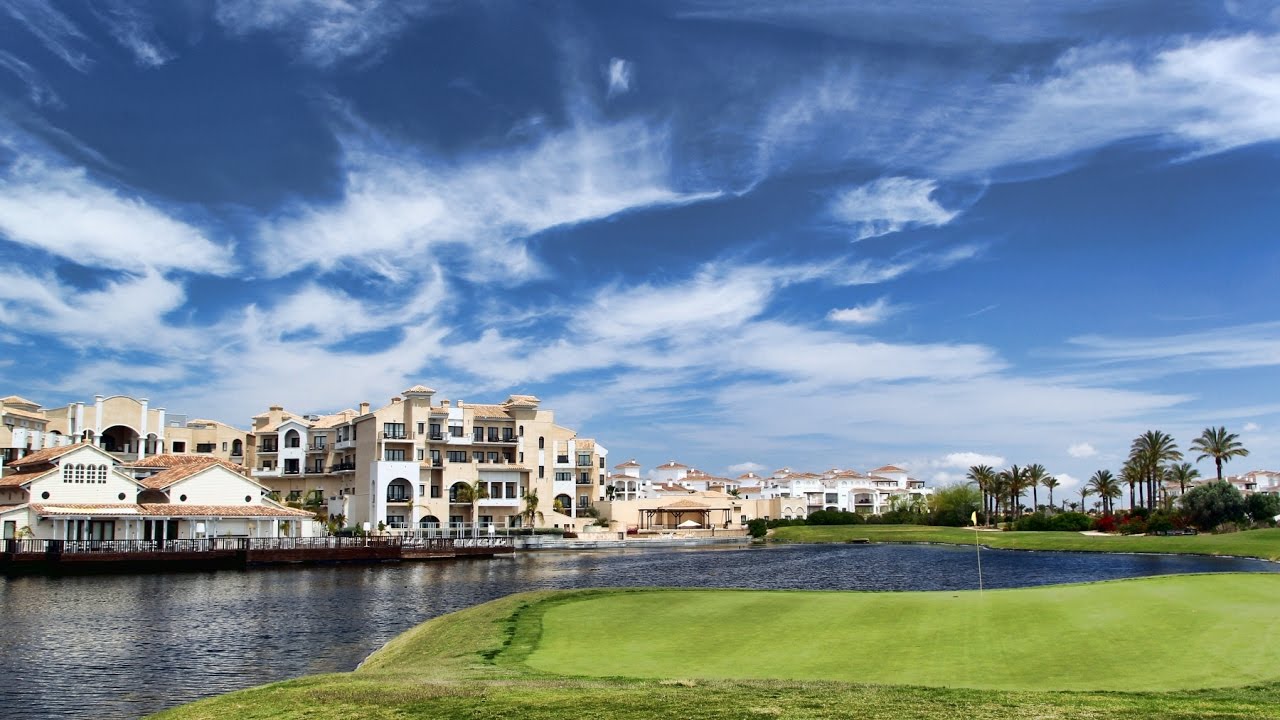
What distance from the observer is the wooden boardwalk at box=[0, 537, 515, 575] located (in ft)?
195

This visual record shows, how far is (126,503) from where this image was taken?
232 ft

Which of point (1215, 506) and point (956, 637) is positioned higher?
point (956, 637)

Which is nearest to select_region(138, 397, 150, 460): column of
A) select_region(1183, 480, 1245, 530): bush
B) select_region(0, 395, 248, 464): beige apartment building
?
select_region(0, 395, 248, 464): beige apartment building

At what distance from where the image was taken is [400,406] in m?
98.1

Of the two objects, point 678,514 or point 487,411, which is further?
point 678,514

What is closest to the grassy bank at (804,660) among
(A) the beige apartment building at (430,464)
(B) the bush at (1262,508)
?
(A) the beige apartment building at (430,464)

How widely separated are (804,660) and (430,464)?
8461cm

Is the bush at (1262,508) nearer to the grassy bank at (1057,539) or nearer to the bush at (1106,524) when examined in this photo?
the grassy bank at (1057,539)

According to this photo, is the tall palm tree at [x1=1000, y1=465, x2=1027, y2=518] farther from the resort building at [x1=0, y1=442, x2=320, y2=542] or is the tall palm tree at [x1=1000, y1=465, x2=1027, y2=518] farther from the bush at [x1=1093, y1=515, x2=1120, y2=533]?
the resort building at [x1=0, y1=442, x2=320, y2=542]

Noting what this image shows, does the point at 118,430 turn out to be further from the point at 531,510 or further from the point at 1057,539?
the point at 1057,539

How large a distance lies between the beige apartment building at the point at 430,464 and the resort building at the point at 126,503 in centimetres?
1713

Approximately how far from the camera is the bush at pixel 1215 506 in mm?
87438

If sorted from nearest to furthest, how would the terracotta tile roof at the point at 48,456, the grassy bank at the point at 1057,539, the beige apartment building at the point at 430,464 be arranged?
the terracotta tile roof at the point at 48,456 → the grassy bank at the point at 1057,539 → the beige apartment building at the point at 430,464

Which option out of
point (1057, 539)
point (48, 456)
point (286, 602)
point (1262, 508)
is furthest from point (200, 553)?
point (1262, 508)
